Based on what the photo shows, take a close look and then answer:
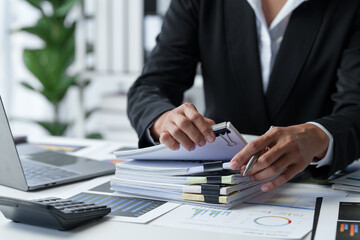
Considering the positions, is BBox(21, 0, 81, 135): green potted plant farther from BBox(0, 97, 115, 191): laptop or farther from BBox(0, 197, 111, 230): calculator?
BBox(0, 197, 111, 230): calculator

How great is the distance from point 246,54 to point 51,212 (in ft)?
2.66

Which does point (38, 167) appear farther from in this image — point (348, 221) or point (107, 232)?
point (348, 221)

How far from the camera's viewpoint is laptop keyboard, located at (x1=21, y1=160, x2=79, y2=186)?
1.11 m

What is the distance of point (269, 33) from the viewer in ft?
4.70

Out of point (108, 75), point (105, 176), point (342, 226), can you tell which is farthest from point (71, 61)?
point (342, 226)

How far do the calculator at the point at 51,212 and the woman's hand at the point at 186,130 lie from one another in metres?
0.18

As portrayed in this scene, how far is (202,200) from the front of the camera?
934mm

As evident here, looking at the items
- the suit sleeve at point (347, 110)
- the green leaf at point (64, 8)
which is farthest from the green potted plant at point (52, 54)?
the suit sleeve at point (347, 110)

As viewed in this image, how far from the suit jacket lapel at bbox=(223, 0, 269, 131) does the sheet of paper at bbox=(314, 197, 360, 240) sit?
19.9 inches

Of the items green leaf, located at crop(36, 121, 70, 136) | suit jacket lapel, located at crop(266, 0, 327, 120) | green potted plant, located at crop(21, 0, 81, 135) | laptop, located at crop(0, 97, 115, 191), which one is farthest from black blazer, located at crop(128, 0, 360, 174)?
green leaf, located at crop(36, 121, 70, 136)

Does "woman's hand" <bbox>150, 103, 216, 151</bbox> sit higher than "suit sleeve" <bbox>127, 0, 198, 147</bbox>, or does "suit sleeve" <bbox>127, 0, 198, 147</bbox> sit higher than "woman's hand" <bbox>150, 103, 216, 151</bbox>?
"suit sleeve" <bbox>127, 0, 198, 147</bbox>

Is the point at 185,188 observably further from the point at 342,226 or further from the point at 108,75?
the point at 108,75

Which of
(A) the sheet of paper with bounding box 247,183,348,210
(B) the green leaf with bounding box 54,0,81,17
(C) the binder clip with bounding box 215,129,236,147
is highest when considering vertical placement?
(B) the green leaf with bounding box 54,0,81,17

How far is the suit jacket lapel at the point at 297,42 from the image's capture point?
1384 millimetres
